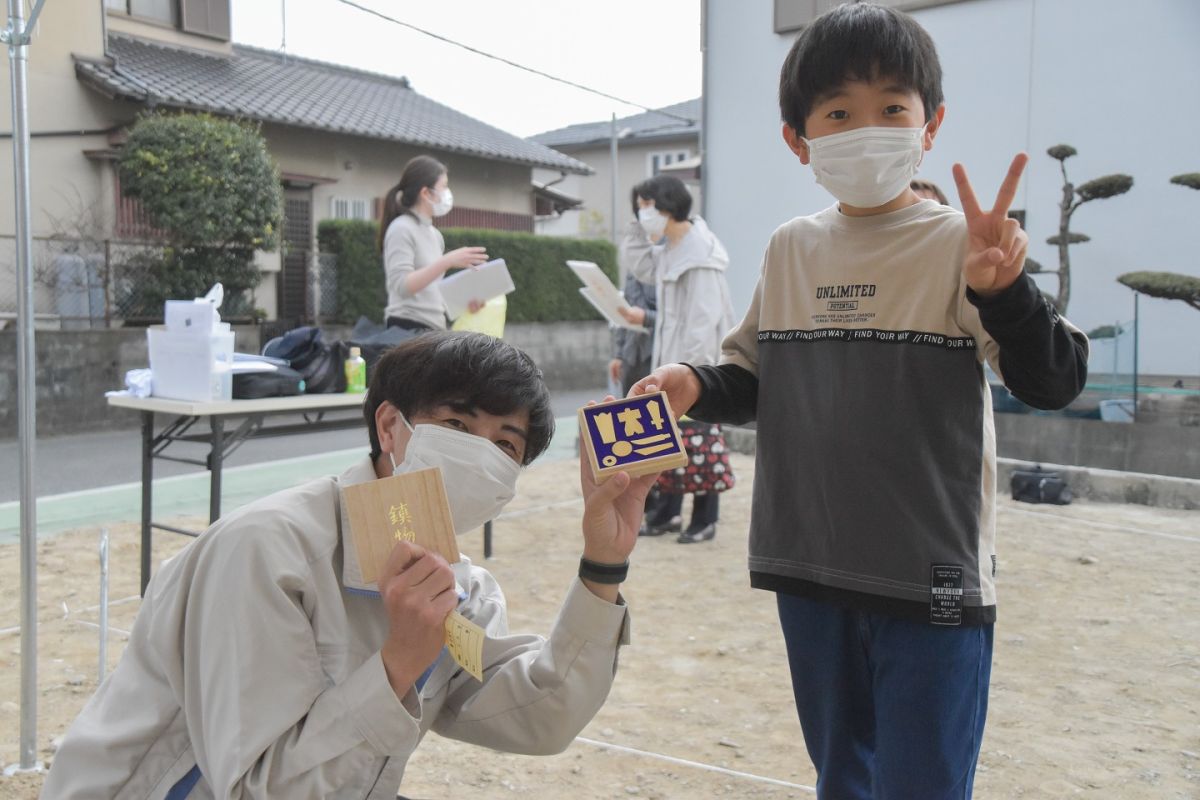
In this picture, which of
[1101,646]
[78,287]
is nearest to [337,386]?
[1101,646]

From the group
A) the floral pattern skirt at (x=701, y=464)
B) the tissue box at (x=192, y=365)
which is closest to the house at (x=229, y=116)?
the tissue box at (x=192, y=365)

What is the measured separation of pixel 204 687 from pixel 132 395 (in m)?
3.20

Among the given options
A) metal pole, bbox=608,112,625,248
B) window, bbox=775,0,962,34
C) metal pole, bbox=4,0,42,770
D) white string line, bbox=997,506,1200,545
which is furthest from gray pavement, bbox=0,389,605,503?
metal pole, bbox=608,112,625,248

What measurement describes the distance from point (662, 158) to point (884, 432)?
27.7 meters

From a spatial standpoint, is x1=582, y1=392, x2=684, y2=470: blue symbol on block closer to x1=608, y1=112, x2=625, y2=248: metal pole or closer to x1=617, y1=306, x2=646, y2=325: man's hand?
x1=617, y1=306, x2=646, y2=325: man's hand

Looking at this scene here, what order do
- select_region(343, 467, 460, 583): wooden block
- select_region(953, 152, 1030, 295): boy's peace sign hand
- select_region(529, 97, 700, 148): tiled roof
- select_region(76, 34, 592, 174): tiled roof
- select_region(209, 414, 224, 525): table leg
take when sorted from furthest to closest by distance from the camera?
1. select_region(529, 97, 700, 148): tiled roof
2. select_region(76, 34, 592, 174): tiled roof
3. select_region(209, 414, 224, 525): table leg
4. select_region(953, 152, 1030, 295): boy's peace sign hand
5. select_region(343, 467, 460, 583): wooden block

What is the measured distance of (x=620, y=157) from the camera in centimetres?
2884

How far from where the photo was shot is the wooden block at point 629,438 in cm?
136

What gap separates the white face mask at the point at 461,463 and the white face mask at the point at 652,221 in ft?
12.6

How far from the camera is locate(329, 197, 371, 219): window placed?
50.1 ft

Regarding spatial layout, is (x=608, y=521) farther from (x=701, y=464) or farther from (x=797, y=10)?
(x=797, y=10)

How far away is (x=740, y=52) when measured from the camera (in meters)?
9.02

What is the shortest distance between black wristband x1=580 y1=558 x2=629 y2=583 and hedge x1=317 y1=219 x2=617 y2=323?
1132 centimetres

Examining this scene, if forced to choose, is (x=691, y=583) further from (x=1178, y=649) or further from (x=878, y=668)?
(x=878, y=668)
